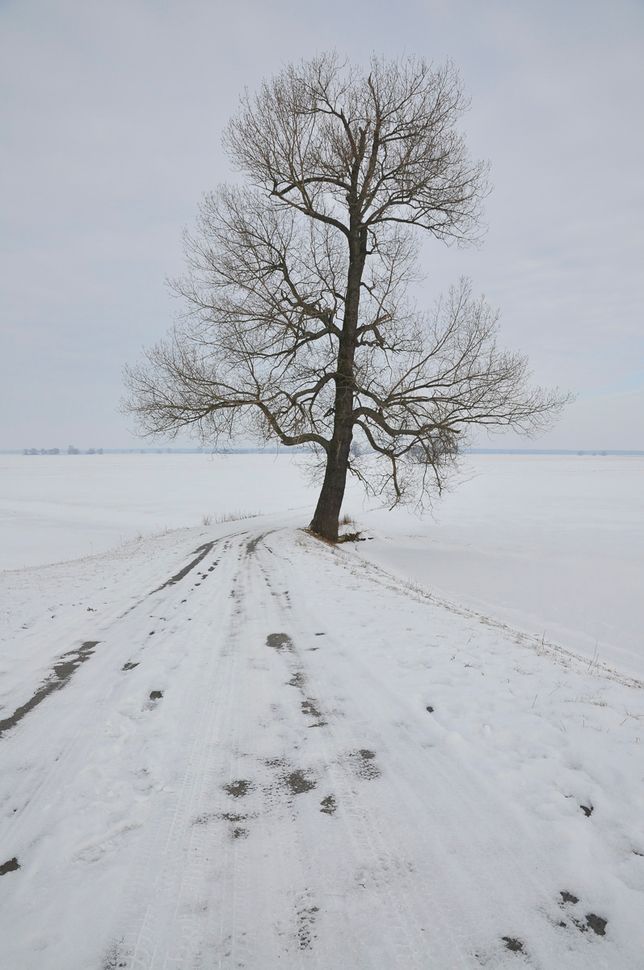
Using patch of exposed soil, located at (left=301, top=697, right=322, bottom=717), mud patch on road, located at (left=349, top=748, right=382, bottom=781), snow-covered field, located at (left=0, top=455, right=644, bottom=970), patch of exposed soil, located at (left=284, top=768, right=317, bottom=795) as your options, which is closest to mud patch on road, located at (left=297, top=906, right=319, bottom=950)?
snow-covered field, located at (left=0, top=455, right=644, bottom=970)

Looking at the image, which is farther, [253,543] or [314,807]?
[253,543]

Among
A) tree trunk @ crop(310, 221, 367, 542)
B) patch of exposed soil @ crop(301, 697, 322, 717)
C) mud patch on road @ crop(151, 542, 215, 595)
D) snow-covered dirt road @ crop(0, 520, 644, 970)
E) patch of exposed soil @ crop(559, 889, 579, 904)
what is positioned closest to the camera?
snow-covered dirt road @ crop(0, 520, 644, 970)

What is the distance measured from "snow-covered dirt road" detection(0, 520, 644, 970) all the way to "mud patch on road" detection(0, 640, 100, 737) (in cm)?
3

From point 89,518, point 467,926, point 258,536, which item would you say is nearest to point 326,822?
point 467,926

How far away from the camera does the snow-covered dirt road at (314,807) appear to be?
5.42 ft

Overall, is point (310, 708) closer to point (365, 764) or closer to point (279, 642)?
point (365, 764)

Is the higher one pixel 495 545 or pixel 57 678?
pixel 57 678

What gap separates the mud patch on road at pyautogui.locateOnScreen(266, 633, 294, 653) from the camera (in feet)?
14.5

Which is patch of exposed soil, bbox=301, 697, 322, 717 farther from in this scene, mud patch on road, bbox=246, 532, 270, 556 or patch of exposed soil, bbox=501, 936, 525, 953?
mud patch on road, bbox=246, 532, 270, 556

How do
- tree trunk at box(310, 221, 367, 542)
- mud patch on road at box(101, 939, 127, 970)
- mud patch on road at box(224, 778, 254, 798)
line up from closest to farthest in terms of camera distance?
mud patch on road at box(101, 939, 127, 970), mud patch on road at box(224, 778, 254, 798), tree trunk at box(310, 221, 367, 542)

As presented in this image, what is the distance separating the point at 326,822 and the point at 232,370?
1142 centimetres

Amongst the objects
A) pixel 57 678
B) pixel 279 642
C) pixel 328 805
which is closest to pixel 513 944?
pixel 328 805

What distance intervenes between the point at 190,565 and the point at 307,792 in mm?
6496

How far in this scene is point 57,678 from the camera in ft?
12.4
